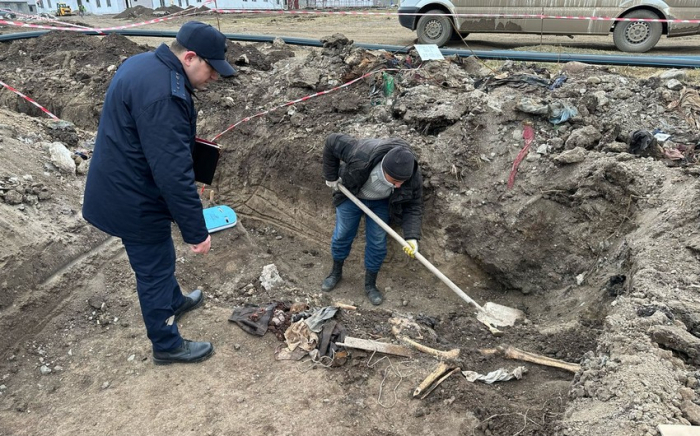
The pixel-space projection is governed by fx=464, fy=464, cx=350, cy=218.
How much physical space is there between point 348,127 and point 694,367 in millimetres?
4168

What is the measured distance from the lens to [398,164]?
373 cm

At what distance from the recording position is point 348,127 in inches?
223

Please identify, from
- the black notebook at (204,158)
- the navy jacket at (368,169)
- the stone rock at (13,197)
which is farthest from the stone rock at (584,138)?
the stone rock at (13,197)

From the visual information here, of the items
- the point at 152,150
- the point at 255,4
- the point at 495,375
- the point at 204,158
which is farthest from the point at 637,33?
the point at 255,4

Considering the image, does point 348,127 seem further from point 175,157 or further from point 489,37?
point 489,37

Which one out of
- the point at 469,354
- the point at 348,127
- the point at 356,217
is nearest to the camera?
the point at 469,354

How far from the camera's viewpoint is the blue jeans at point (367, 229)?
14.7 ft

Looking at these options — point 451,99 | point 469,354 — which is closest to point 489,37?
point 451,99

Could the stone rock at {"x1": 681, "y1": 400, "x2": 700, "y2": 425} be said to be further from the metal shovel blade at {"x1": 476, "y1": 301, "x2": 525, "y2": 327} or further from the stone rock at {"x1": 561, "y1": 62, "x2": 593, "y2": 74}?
the stone rock at {"x1": 561, "y1": 62, "x2": 593, "y2": 74}

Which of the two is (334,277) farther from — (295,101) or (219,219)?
(295,101)

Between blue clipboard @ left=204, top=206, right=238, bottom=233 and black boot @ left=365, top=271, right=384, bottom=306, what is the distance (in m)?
1.59

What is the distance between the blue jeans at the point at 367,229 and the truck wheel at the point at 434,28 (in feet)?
22.7

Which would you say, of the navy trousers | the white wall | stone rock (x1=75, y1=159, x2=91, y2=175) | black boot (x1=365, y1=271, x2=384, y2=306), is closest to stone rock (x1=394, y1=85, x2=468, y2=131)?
black boot (x1=365, y1=271, x2=384, y2=306)

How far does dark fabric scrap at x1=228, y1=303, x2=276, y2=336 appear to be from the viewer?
364 centimetres
